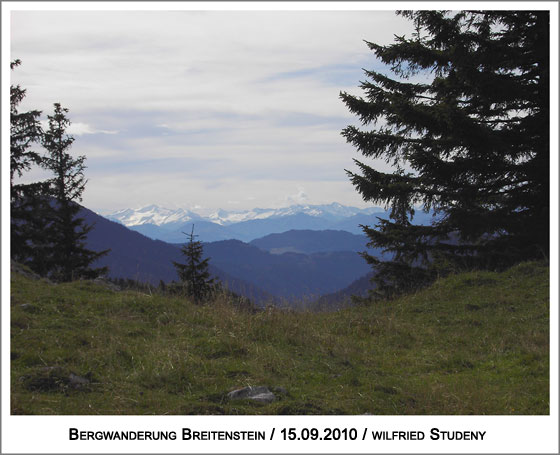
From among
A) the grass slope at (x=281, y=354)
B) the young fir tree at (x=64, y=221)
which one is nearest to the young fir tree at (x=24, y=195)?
the young fir tree at (x=64, y=221)

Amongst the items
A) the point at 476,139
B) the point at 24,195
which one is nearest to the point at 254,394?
the point at 476,139

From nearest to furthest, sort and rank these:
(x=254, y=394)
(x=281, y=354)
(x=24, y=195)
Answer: (x=254, y=394), (x=281, y=354), (x=24, y=195)

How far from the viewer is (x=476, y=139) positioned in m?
12.8

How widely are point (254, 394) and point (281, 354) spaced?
1836 millimetres

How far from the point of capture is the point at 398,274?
18.2 m

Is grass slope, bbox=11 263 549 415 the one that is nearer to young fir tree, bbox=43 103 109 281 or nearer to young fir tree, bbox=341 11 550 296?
young fir tree, bbox=341 11 550 296

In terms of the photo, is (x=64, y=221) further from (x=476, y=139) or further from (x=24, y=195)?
(x=476, y=139)

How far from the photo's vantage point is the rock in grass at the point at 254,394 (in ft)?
19.4

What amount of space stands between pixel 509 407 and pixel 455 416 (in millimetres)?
929

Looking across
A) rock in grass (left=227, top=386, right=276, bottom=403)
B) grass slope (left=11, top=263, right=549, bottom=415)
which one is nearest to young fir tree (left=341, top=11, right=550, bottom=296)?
grass slope (left=11, top=263, right=549, bottom=415)

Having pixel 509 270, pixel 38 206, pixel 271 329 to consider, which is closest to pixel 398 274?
pixel 509 270

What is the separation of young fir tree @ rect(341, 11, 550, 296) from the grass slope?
303 centimetres

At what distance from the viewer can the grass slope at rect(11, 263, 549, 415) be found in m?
5.93

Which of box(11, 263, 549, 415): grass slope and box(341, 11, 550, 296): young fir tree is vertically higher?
box(341, 11, 550, 296): young fir tree
